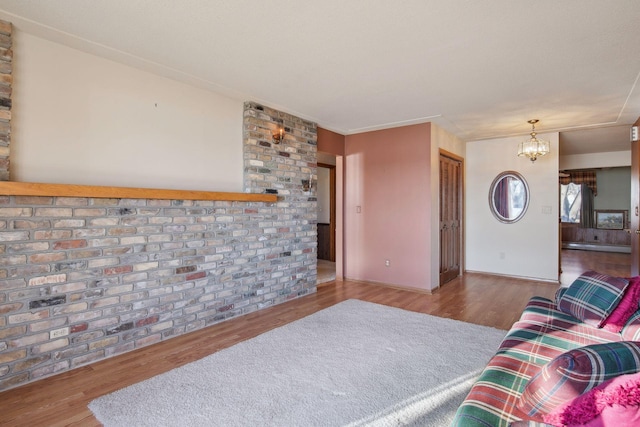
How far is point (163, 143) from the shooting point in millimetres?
3139

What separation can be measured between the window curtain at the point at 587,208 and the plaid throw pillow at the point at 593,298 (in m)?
8.68

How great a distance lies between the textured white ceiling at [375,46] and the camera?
2105mm

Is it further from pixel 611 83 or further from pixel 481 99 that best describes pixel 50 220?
pixel 611 83

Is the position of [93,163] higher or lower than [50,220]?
higher

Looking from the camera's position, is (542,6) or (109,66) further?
(109,66)

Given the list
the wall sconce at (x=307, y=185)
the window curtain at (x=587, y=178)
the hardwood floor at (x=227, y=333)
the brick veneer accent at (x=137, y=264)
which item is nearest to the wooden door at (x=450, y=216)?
the hardwood floor at (x=227, y=333)

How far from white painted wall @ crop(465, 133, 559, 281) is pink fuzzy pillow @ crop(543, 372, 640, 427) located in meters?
5.20

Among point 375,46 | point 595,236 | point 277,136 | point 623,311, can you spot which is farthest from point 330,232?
point 595,236

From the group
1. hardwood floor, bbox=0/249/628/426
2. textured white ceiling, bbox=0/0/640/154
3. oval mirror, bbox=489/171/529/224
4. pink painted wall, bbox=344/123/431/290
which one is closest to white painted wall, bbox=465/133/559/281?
oval mirror, bbox=489/171/529/224

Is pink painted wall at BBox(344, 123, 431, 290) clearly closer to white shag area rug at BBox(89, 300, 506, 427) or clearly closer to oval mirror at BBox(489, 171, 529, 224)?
white shag area rug at BBox(89, 300, 506, 427)

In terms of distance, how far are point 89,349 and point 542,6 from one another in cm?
388

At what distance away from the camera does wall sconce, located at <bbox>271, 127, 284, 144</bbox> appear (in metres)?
4.09

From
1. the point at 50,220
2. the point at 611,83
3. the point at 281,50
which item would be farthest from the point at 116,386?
the point at 611,83

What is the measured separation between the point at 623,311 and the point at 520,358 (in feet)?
3.23
